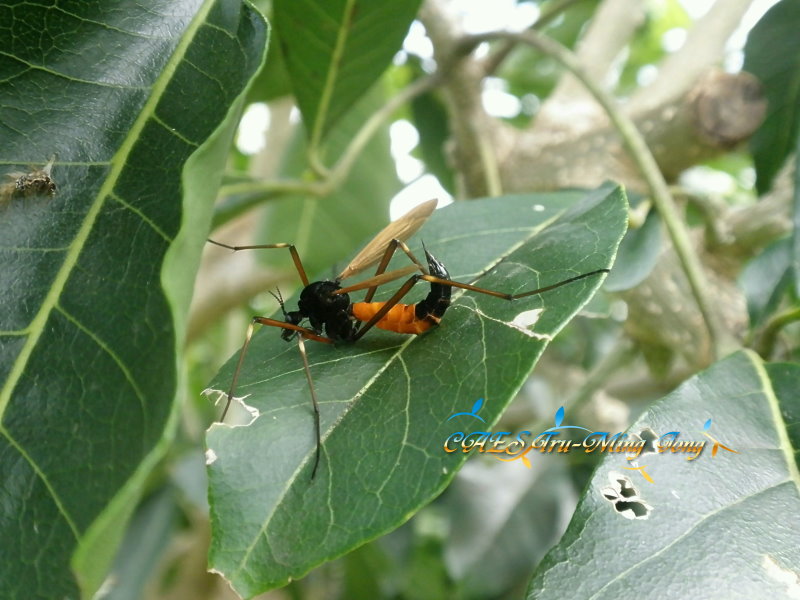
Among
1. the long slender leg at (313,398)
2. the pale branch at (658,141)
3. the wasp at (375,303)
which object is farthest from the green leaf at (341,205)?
the long slender leg at (313,398)

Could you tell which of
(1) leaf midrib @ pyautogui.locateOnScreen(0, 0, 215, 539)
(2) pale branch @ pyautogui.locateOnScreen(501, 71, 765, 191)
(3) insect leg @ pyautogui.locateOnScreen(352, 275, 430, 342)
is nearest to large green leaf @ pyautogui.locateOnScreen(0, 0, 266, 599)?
(1) leaf midrib @ pyautogui.locateOnScreen(0, 0, 215, 539)

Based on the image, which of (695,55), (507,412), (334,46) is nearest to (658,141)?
(695,55)

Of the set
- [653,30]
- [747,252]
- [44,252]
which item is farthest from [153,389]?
[653,30]

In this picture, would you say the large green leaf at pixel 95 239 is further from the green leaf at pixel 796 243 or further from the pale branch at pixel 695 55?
the pale branch at pixel 695 55

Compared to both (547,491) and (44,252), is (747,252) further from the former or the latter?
(44,252)

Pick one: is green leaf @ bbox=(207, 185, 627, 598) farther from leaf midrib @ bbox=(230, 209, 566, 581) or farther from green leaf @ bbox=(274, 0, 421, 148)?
green leaf @ bbox=(274, 0, 421, 148)
